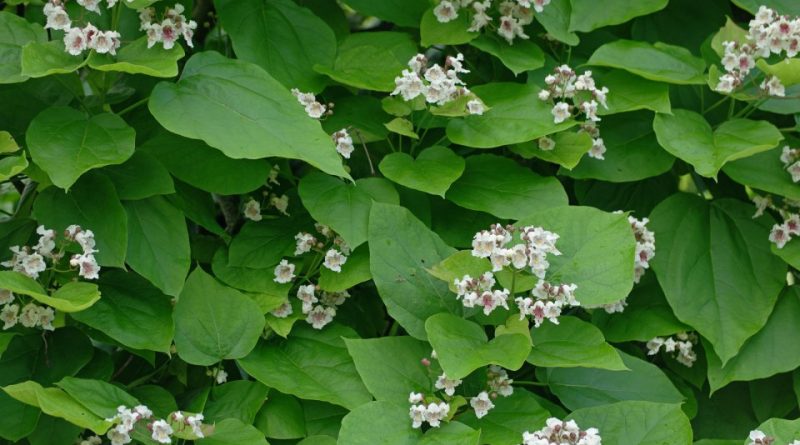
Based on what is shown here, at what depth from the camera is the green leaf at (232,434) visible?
222cm

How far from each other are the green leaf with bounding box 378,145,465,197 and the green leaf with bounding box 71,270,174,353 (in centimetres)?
60

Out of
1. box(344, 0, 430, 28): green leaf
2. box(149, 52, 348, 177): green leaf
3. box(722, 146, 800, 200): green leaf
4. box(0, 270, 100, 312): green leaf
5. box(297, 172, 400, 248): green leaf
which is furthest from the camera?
box(344, 0, 430, 28): green leaf

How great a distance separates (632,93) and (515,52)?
311 mm

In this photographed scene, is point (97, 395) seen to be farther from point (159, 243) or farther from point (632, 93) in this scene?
point (632, 93)

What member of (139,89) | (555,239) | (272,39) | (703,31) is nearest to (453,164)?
(555,239)

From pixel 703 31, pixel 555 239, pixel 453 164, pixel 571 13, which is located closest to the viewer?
pixel 555 239

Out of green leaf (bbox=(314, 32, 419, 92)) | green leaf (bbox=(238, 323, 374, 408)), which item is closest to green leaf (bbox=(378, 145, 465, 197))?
green leaf (bbox=(314, 32, 419, 92))

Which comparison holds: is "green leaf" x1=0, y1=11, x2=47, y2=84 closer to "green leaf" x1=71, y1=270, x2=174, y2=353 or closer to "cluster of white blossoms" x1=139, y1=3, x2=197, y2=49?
"cluster of white blossoms" x1=139, y1=3, x2=197, y2=49

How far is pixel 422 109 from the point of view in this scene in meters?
2.61

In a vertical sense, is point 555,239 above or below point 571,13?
below

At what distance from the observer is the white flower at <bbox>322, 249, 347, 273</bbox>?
246cm

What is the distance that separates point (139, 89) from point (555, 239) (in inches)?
43.8

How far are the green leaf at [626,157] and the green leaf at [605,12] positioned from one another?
25 cm

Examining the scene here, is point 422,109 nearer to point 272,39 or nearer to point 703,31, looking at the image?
point 272,39
